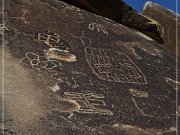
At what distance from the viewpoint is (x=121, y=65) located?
3.21m

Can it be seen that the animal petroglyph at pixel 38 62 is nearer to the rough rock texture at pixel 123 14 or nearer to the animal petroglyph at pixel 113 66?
the animal petroglyph at pixel 113 66

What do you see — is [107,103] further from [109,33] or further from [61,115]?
[109,33]

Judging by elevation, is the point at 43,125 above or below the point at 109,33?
below

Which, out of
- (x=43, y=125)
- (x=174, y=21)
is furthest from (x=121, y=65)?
(x=174, y=21)

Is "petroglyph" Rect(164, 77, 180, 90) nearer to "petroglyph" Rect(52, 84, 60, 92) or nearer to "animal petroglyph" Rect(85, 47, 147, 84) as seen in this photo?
"animal petroglyph" Rect(85, 47, 147, 84)

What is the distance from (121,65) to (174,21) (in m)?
2.12

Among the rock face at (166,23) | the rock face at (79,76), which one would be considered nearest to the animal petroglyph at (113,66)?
the rock face at (79,76)

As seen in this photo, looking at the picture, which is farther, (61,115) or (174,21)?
(174,21)

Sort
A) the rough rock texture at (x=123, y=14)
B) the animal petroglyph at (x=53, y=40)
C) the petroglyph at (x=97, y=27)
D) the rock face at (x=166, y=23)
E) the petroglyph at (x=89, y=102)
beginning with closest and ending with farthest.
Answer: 1. the petroglyph at (x=89, y=102)
2. the animal petroglyph at (x=53, y=40)
3. the petroglyph at (x=97, y=27)
4. the rough rock texture at (x=123, y=14)
5. the rock face at (x=166, y=23)

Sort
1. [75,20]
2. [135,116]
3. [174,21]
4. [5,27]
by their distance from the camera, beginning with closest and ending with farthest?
[135,116]
[5,27]
[75,20]
[174,21]

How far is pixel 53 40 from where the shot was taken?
3170 mm

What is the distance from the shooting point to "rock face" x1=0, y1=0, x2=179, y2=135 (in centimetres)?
243

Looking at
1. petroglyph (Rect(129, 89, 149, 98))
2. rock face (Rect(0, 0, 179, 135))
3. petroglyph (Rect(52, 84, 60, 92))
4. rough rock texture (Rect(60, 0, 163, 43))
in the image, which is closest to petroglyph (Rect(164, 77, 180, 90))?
rock face (Rect(0, 0, 179, 135))

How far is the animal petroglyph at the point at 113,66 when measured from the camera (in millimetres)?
3037
